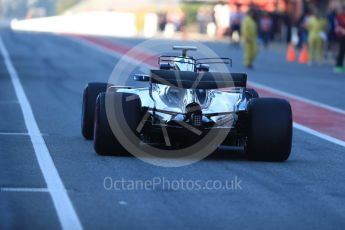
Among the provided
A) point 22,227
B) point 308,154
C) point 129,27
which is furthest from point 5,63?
point 129,27

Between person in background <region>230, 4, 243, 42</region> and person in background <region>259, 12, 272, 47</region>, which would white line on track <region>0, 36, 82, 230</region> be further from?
person in background <region>259, 12, 272, 47</region>

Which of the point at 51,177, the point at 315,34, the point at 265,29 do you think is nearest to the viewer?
the point at 51,177

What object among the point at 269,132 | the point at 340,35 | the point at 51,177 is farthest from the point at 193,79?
the point at 340,35

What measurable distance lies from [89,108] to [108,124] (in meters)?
1.90

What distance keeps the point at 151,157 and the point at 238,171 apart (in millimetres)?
1192

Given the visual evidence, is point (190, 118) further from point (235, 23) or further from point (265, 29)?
point (265, 29)

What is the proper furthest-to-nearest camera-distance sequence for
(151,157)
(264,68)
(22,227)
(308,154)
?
(264,68) → (308,154) → (151,157) → (22,227)

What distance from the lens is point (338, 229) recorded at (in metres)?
8.88

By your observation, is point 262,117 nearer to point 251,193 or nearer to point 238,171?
point 238,171

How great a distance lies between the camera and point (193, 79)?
13.0 m

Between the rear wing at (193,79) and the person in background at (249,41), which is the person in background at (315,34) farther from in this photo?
the rear wing at (193,79)

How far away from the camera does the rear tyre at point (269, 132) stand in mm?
12594

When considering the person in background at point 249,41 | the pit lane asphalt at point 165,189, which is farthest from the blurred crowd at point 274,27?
the pit lane asphalt at point 165,189

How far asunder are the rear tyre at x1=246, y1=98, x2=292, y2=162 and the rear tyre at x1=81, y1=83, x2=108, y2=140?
2.37 metres
